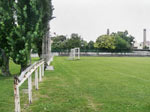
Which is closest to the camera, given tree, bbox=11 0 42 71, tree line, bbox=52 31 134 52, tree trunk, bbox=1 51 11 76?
tree, bbox=11 0 42 71

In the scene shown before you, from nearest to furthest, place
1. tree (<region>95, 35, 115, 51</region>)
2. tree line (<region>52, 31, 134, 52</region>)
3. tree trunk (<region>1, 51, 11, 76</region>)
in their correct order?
tree trunk (<region>1, 51, 11, 76</region>) → tree line (<region>52, 31, 134, 52</region>) → tree (<region>95, 35, 115, 51</region>)

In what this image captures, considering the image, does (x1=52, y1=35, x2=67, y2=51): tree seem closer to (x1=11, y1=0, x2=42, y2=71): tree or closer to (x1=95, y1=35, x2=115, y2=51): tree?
(x1=95, y1=35, x2=115, y2=51): tree

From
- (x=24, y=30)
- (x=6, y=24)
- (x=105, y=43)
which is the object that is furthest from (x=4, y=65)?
(x=105, y=43)

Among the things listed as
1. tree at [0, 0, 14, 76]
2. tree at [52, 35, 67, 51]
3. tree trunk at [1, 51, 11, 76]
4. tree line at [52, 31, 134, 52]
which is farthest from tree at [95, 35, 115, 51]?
tree at [0, 0, 14, 76]

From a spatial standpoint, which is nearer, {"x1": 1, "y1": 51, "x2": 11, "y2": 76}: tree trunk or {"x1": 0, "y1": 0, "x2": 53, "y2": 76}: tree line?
{"x1": 0, "y1": 0, "x2": 53, "y2": 76}: tree line

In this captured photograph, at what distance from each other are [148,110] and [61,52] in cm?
4735

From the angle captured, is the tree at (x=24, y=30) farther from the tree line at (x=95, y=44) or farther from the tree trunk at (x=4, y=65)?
the tree line at (x=95, y=44)

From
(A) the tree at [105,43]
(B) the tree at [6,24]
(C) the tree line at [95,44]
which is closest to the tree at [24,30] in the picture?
(B) the tree at [6,24]

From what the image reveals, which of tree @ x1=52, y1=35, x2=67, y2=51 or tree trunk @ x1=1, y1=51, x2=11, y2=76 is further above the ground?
tree @ x1=52, y1=35, x2=67, y2=51

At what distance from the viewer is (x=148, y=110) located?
4508 mm

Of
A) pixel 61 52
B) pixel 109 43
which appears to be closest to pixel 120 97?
pixel 61 52

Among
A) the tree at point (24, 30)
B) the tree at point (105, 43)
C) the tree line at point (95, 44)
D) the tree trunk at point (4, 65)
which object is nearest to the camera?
the tree at point (24, 30)

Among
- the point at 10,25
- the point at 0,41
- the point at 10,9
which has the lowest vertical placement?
the point at 0,41

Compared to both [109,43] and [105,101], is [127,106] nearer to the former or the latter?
[105,101]
